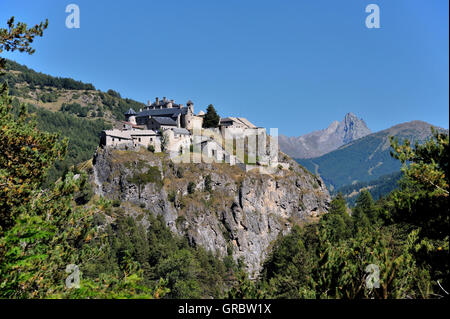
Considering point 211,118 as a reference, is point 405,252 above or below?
below

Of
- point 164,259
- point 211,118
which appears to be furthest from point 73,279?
point 211,118

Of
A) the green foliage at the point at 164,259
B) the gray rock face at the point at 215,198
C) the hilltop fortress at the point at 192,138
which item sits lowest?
the green foliage at the point at 164,259

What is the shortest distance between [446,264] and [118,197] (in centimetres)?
8396

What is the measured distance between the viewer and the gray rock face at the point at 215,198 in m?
95.7

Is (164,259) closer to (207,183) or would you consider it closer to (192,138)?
(207,183)

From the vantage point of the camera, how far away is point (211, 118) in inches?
4594

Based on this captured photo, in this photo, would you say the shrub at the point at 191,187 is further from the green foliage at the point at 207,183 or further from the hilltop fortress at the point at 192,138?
Result: the hilltop fortress at the point at 192,138

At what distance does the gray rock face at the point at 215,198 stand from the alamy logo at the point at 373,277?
83610 mm

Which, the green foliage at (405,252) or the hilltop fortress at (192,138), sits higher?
the hilltop fortress at (192,138)

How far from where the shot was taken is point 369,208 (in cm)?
9825

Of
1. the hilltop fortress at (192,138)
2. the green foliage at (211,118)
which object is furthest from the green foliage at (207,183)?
the green foliage at (211,118)

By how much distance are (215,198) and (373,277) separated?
90.3 metres

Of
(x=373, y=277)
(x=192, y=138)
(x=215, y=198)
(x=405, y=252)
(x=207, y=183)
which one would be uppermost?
(x=192, y=138)

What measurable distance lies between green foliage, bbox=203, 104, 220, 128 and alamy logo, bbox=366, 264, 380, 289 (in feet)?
331
